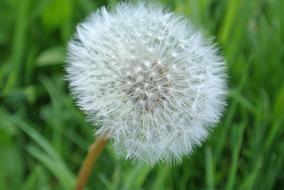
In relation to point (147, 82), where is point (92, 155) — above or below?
below

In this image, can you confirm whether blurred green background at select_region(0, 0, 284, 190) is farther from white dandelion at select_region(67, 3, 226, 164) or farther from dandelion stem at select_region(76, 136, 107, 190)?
white dandelion at select_region(67, 3, 226, 164)

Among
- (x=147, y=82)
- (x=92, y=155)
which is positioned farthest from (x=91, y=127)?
(x=147, y=82)

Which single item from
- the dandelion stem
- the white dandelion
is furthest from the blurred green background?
the white dandelion

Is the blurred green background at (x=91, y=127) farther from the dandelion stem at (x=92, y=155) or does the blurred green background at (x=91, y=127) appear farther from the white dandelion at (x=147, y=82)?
the white dandelion at (x=147, y=82)

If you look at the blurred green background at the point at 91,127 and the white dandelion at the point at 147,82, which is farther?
the blurred green background at the point at 91,127

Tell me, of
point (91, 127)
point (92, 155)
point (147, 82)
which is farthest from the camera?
point (91, 127)

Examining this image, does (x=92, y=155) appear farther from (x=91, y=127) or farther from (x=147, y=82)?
(x=91, y=127)

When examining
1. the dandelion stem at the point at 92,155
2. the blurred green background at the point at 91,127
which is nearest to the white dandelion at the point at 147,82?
the dandelion stem at the point at 92,155
